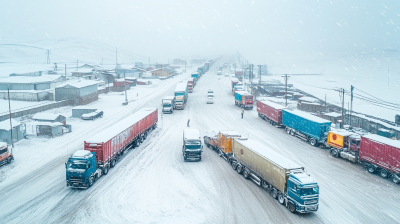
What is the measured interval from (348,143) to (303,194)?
14.2 meters

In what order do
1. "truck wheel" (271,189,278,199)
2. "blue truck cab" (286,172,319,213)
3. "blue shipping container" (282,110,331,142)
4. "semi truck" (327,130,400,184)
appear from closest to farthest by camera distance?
"blue truck cab" (286,172,319,213) → "truck wheel" (271,189,278,199) → "semi truck" (327,130,400,184) → "blue shipping container" (282,110,331,142)

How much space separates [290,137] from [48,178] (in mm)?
27495

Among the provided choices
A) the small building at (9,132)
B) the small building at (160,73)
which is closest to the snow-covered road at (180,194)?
the small building at (9,132)

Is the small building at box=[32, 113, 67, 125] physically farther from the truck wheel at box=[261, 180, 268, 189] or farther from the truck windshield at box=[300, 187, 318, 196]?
the truck windshield at box=[300, 187, 318, 196]

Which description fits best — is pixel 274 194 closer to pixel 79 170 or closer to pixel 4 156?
pixel 79 170

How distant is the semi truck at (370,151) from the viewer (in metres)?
22.8

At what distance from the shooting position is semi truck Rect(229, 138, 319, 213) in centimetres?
1709

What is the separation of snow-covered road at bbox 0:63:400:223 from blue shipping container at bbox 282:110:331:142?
196 centimetres

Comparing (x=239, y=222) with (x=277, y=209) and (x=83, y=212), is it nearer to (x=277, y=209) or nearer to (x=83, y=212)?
(x=277, y=209)

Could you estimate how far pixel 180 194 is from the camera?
2055 cm

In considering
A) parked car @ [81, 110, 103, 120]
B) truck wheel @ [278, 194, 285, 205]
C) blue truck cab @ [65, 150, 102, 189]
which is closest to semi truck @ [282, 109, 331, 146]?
truck wheel @ [278, 194, 285, 205]

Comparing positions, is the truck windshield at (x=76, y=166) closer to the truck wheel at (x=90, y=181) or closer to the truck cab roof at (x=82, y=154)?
the truck cab roof at (x=82, y=154)

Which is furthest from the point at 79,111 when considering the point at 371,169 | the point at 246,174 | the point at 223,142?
the point at 371,169

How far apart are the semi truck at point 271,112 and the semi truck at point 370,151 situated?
1085 cm
